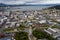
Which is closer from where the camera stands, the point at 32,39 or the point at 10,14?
the point at 32,39

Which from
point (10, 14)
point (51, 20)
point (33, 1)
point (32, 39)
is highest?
point (33, 1)

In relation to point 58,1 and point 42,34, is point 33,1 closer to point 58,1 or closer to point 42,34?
point 58,1

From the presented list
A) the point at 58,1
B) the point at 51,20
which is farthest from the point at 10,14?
the point at 58,1

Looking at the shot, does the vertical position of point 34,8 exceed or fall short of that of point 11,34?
it exceeds it

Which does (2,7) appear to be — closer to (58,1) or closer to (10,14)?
(10,14)

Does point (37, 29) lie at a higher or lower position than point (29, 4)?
lower

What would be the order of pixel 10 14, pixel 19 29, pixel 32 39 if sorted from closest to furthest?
pixel 32 39
pixel 19 29
pixel 10 14

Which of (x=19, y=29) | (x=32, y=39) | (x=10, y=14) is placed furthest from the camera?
(x=10, y=14)

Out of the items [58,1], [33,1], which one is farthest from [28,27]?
[58,1]

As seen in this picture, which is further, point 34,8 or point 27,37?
point 34,8
